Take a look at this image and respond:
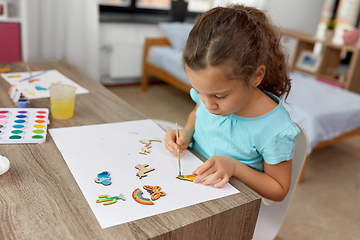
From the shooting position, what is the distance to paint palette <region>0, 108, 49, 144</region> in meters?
0.78

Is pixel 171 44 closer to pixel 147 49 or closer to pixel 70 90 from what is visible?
pixel 147 49

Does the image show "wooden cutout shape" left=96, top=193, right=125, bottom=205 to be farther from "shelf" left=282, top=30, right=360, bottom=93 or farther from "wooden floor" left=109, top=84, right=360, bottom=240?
"shelf" left=282, top=30, right=360, bottom=93

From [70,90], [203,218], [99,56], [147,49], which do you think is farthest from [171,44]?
[203,218]

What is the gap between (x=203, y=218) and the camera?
586mm

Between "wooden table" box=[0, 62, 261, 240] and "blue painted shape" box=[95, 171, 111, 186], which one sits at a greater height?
"blue painted shape" box=[95, 171, 111, 186]

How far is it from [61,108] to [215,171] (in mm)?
489

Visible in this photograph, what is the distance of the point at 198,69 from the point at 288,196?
48 cm

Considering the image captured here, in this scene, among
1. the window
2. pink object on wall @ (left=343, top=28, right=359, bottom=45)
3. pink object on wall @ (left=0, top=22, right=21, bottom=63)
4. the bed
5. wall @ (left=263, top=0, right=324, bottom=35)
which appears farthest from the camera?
wall @ (left=263, top=0, right=324, bottom=35)

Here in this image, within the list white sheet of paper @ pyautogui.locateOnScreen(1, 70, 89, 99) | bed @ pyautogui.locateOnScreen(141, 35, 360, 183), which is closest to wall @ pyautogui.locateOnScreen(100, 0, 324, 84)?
bed @ pyautogui.locateOnScreen(141, 35, 360, 183)

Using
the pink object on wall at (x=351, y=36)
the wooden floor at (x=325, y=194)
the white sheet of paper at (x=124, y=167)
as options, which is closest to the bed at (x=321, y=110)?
the wooden floor at (x=325, y=194)

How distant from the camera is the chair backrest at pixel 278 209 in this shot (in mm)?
926

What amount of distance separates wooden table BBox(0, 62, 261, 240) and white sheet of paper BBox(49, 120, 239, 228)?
2 centimetres

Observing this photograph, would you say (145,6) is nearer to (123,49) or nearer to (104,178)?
(123,49)

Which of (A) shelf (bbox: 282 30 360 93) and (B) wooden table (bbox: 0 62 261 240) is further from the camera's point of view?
(A) shelf (bbox: 282 30 360 93)
